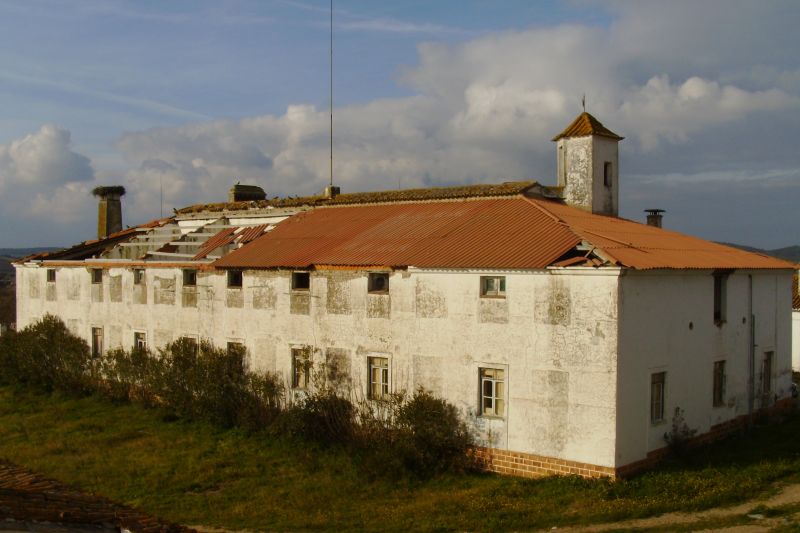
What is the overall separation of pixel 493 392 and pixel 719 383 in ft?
21.0

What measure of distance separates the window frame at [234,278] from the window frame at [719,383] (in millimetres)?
13688

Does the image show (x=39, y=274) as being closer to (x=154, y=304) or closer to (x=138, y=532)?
(x=154, y=304)

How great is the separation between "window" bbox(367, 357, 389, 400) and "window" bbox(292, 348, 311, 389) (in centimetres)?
203

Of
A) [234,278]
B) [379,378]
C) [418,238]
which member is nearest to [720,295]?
[418,238]

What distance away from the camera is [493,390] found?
1747cm

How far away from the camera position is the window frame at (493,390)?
1727cm

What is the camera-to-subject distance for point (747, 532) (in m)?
12.8

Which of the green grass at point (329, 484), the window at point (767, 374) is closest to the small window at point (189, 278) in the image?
the green grass at point (329, 484)

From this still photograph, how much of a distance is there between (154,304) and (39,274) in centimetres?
833

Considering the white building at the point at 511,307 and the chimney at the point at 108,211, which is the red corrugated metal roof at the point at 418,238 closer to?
the white building at the point at 511,307

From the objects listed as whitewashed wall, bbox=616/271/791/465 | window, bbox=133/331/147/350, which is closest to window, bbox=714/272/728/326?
whitewashed wall, bbox=616/271/791/465

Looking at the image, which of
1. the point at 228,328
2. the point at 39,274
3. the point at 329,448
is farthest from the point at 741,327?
the point at 39,274

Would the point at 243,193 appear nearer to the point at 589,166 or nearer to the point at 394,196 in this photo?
the point at 394,196

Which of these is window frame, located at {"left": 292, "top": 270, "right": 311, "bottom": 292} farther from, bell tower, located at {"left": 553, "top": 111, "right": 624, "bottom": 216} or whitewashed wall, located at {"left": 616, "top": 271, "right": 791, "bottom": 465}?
whitewashed wall, located at {"left": 616, "top": 271, "right": 791, "bottom": 465}
